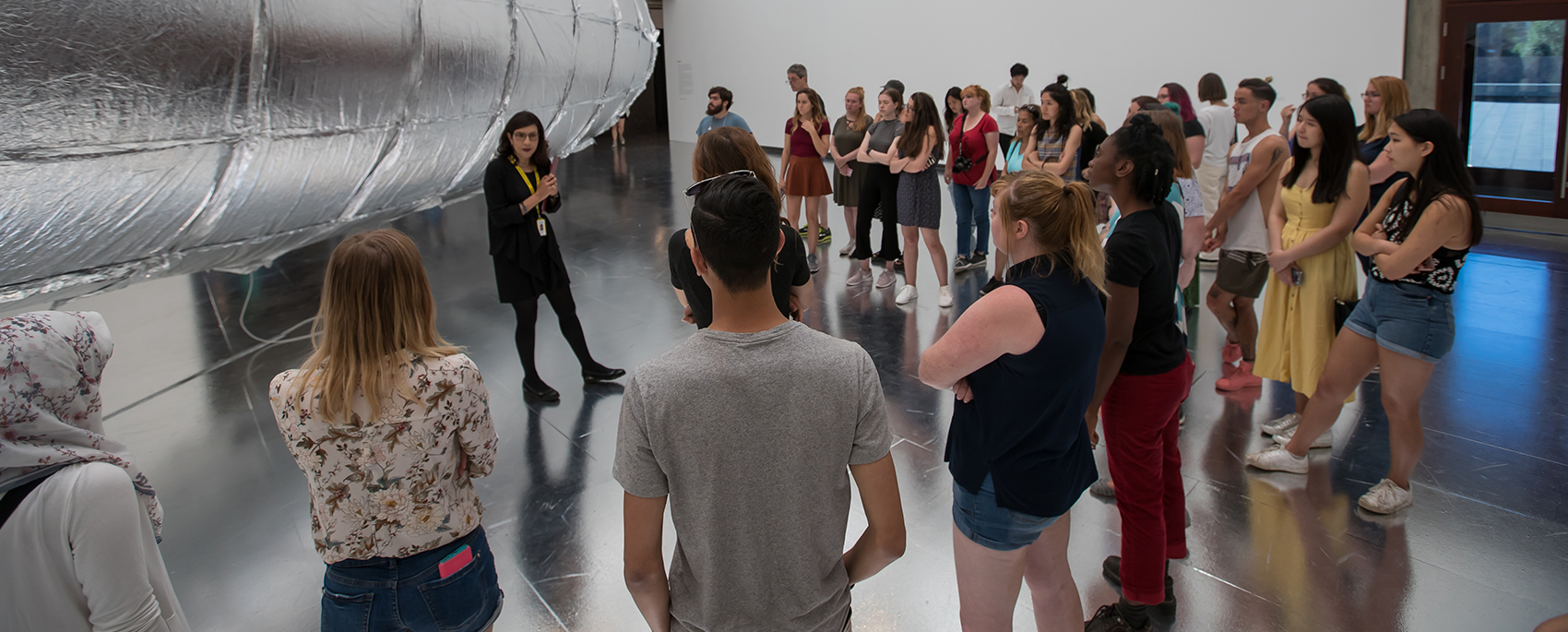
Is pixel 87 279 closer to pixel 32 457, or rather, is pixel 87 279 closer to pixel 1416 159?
pixel 32 457

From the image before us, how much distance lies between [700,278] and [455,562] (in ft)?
3.09

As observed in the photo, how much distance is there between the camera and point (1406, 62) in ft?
26.9

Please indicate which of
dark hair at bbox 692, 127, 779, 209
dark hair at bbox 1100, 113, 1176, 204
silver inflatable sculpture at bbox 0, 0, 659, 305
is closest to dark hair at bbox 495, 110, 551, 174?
silver inflatable sculpture at bbox 0, 0, 659, 305

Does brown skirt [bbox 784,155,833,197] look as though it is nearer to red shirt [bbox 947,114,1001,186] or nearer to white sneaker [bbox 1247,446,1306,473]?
red shirt [bbox 947,114,1001,186]

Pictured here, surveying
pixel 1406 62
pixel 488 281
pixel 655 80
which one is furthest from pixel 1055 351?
pixel 655 80

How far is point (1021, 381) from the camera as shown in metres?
1.76

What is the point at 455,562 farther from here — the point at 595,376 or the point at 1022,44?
the point at 1022,44

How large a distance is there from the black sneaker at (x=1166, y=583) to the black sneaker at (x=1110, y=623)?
48mm

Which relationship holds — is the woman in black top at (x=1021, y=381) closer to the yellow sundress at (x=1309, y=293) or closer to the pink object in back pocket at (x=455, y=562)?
the pink object in back pocket at (x=455, y=562)

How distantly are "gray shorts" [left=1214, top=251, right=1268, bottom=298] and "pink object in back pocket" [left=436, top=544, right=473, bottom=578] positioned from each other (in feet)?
11.0

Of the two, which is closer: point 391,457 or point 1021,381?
point 391,457

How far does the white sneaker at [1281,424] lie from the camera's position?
3516 millimetres

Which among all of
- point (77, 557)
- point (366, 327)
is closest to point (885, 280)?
point (366, 327)

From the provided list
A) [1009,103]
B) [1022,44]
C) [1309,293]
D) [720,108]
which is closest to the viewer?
[1309,293]
